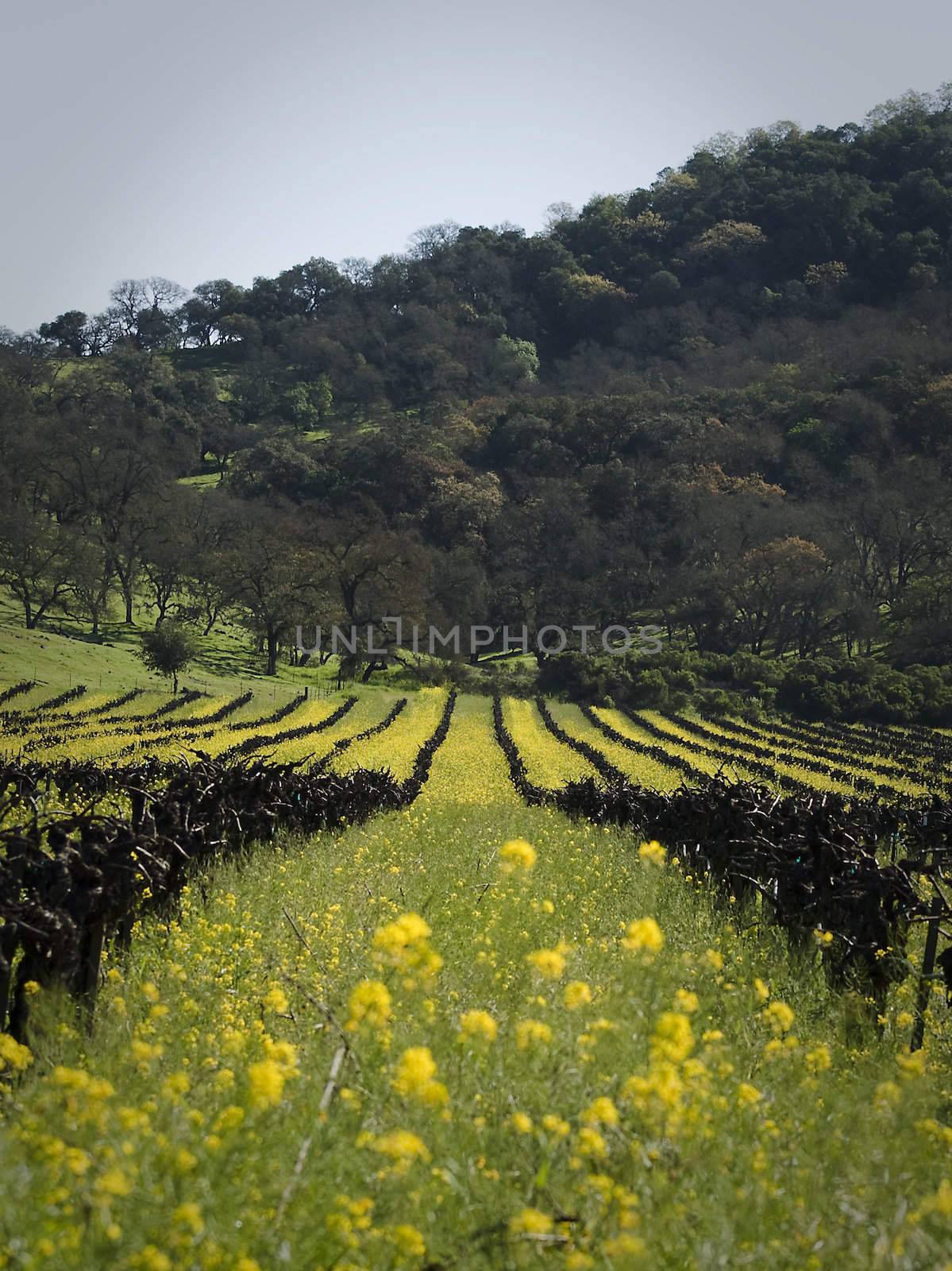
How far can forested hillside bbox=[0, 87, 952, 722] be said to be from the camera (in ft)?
209

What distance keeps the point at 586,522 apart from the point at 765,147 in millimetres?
97852

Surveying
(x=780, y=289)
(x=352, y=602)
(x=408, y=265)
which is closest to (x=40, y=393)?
(x=352, y=602)

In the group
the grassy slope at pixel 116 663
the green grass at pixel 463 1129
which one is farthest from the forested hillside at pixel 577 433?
the green grass at pixel 463 1129

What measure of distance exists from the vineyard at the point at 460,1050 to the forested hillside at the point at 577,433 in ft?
141

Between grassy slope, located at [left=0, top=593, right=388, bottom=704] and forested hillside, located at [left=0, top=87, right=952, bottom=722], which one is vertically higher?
forested hillside, located at [left=0, top=87, right=952, bottom=722]

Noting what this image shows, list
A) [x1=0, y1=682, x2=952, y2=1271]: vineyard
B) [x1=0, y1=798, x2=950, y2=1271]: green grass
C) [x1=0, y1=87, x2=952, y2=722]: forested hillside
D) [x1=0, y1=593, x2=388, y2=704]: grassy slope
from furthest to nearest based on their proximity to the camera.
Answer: [x1=0, y1=87, x2=952, y2=722]: forested hillside, [x1=0, y1=593, x2=388, y2=704]: grassy slope, [x1=0, y1=682, x2=952, y2=1271]: vineyard, [x1=0, y1=798, x2=950, y2=1271]: green grass

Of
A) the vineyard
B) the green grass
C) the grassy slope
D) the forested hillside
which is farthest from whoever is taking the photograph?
the forested hillside

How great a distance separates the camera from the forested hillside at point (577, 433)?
209 feet

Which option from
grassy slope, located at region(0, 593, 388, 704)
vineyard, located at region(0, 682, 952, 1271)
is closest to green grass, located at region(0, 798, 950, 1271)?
vineyard, located at region(0, 682, 952, 1271)

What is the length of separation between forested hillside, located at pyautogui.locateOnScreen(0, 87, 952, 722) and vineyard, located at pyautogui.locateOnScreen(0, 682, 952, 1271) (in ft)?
141

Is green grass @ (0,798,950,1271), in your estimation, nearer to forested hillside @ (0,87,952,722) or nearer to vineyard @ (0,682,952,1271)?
vineyard @ (0,682,952,1271)

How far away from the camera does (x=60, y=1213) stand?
3127 millimetres

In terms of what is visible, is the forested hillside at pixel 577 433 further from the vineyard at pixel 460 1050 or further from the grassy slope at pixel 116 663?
the vineyard at pixel 460 1050

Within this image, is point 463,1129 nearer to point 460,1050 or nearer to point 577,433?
point 460,1050
